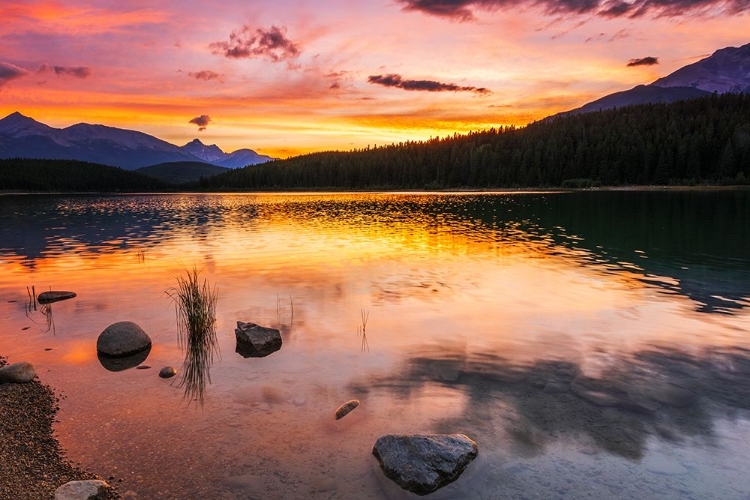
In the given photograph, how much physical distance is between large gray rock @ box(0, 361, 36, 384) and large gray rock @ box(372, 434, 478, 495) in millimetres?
10513

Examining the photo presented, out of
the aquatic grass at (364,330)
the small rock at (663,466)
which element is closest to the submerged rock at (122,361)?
the aquatic grass at (364,330)

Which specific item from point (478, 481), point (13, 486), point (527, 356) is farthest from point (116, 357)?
point (527, 356)

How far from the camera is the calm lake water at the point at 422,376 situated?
9.10 meters

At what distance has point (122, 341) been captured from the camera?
15.6 meters

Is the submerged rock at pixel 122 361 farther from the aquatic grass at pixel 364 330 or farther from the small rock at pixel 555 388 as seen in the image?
the small rock at pixel 555 388

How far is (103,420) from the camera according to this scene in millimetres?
11062

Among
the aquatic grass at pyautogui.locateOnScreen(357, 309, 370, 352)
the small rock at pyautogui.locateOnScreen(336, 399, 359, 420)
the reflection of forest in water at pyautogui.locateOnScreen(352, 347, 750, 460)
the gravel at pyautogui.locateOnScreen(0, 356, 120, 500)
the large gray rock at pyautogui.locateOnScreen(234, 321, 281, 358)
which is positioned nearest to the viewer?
the gravel at pyautogui.locateOnScreen(0, 356, 120, 500)

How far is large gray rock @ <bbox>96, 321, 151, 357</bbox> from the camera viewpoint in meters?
15.4

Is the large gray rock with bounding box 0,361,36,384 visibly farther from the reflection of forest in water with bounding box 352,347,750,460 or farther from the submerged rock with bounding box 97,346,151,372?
the reflection of forest in water with bounding box 352,347,750,460

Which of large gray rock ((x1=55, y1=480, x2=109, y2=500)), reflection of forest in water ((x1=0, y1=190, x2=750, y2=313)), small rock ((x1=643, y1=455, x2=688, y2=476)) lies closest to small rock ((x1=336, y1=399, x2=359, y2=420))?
large gray rock ((x1=55, y1=480, x2=109, y2=500))

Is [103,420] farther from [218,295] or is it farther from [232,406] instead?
[218,295]

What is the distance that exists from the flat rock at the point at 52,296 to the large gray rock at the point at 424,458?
21.1 metres

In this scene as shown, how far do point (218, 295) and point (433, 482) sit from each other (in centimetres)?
1858

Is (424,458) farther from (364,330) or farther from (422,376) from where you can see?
(364,330)
